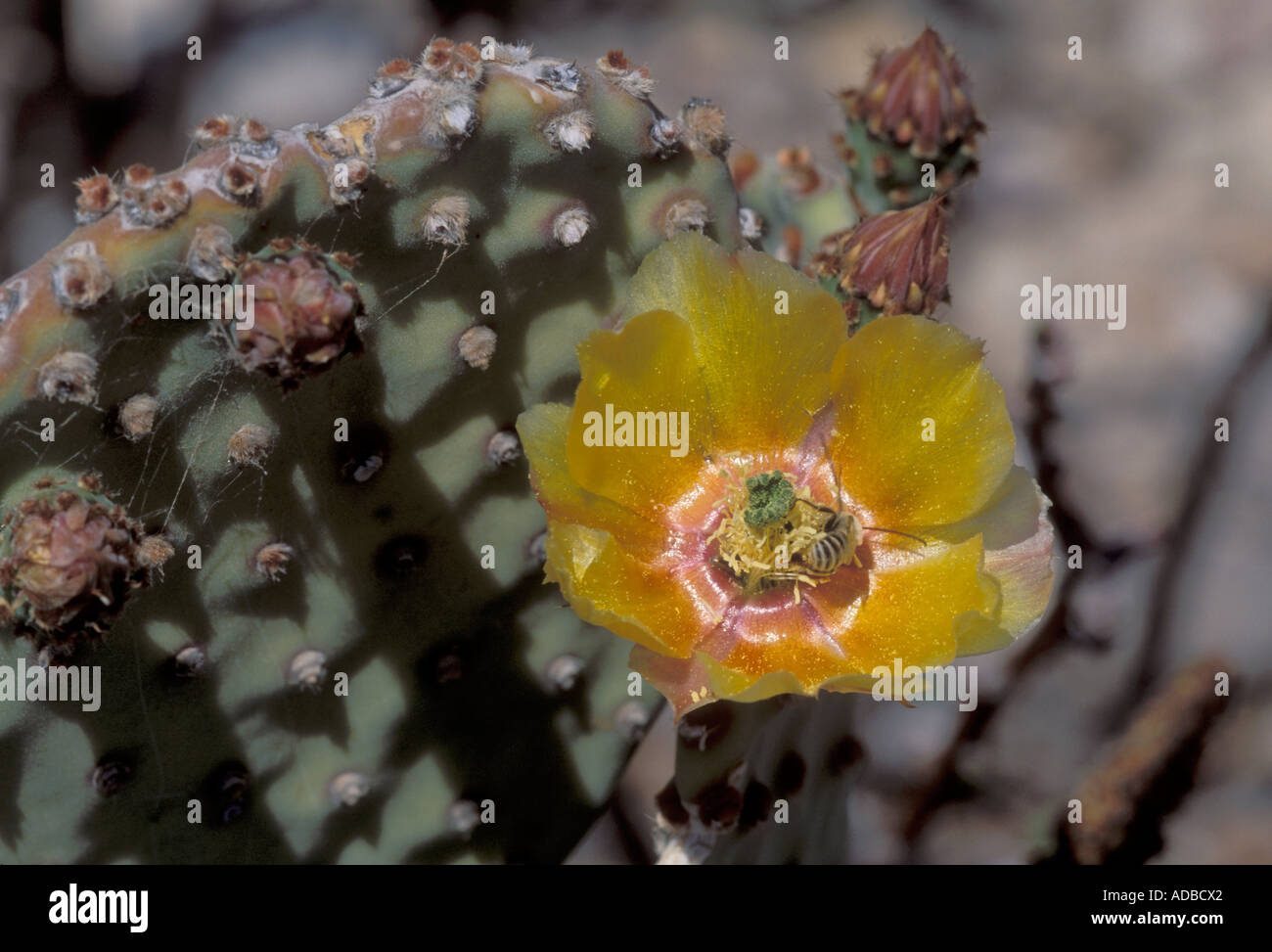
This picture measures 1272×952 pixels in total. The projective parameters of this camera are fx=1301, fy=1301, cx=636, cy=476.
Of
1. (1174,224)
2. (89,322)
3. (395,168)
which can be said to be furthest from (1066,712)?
(89,322)

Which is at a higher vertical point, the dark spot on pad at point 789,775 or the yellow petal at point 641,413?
the yellow petal at point 641,413

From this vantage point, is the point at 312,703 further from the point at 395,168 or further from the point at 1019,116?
the point at 1019,116

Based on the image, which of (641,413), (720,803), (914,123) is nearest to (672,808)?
(720,803)

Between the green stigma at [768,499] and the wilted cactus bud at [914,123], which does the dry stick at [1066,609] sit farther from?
the green stigma at [768,499]

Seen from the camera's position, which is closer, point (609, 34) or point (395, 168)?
point (395, 168)

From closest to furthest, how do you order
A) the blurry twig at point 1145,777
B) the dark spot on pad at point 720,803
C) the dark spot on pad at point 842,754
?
the dark spot on pad at point 720,803, the dark spot on pad at point 842,754, the blurry twig at point 1145,777

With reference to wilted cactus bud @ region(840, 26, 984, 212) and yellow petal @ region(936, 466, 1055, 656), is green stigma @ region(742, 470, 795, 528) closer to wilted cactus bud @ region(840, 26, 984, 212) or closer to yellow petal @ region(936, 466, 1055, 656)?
yellow petal @ region(936, 466, 1055, 656)

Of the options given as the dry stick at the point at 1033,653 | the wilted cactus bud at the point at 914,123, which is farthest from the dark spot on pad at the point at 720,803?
the dry stick at the point at 1033,653
